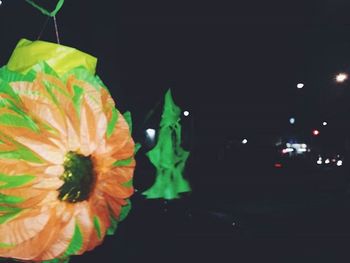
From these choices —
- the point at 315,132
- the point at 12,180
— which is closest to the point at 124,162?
the point at 12,180

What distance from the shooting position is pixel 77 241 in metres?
1.96

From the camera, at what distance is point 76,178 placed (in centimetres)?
198

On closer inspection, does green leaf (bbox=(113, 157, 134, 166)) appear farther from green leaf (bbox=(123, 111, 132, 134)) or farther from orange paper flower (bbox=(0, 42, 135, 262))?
green leaf (bbox=(123, 111, 132, 134))

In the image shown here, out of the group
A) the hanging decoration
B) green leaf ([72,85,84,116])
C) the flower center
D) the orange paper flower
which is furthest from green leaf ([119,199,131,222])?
the hanging decoration

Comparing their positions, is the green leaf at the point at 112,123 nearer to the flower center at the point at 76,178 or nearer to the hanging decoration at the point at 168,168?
the flower center at the point at 76,178

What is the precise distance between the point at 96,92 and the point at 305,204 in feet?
50.8

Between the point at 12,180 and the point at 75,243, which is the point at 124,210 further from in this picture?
the point at 12,180

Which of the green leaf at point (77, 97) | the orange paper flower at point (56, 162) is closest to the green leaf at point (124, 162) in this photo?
the orange paper flower at point (56, 162)

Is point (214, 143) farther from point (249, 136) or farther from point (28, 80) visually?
point (28, 80)

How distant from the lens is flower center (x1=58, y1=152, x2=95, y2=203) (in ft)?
6.35

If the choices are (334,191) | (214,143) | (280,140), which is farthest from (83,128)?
(280,140)

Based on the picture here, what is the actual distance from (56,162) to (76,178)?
13 centimetres

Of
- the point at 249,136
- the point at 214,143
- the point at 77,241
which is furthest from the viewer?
the point at 249,136

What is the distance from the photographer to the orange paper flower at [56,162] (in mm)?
1825
